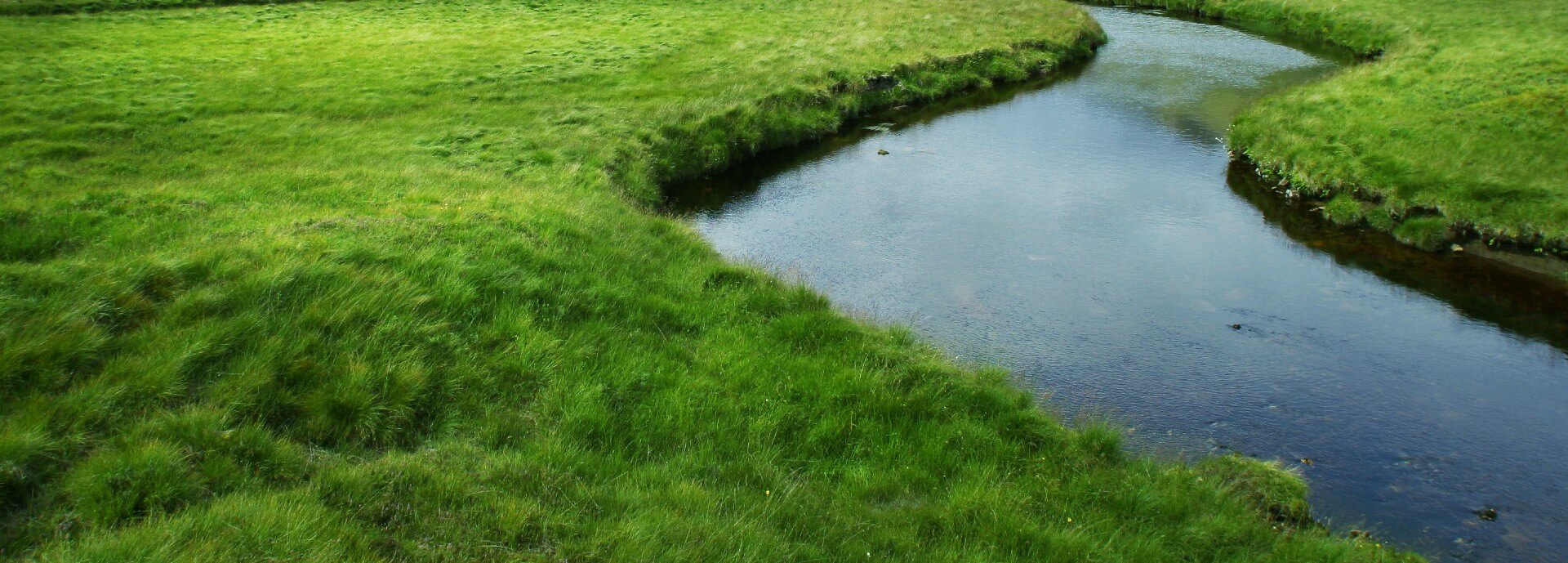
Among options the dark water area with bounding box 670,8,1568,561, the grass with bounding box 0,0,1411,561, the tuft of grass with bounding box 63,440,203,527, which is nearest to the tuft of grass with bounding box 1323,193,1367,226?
the dark water area with bounding box 670,8,1568,561

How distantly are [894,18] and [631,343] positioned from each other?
33.8 meters

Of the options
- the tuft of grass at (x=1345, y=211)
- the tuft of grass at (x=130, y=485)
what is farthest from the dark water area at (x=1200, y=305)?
the tuft of grass at (x=130, y=485)

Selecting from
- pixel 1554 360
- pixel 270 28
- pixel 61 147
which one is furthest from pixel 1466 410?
pixel 270 28

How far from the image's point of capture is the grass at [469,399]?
6484 mm

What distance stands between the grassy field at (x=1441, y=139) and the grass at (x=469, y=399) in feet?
42.2

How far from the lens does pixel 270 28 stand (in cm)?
3378

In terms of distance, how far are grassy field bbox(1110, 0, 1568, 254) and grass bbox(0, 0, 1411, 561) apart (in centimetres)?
1287

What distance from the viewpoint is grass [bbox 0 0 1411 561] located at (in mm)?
6484

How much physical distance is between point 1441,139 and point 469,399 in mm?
23301

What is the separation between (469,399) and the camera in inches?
345

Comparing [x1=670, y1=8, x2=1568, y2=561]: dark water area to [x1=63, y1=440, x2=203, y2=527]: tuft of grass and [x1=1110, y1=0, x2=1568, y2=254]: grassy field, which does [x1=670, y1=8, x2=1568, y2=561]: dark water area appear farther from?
[x1=63, y1=440, x2=203, y2=527]: tuft of grass

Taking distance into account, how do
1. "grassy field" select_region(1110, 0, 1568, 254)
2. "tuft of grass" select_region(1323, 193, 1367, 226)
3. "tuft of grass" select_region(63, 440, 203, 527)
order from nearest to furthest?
"tuft of grass" select_region(63, 440, 203, 527) < "grassy field" select_region(1110, 0, 1568, 254) < "tuft of grass" select_region(1323, 193, 1367, 226)

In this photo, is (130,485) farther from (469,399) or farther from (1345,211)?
(1345,211)

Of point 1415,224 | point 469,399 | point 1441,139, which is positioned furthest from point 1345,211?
point 469,399
